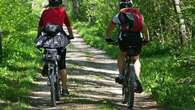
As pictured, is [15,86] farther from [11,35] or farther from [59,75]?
[11,35]

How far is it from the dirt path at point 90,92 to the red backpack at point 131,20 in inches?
63.1

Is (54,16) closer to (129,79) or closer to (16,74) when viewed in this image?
(129,79)

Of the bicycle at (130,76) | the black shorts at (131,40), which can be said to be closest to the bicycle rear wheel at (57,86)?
the bicycle at (130,76)

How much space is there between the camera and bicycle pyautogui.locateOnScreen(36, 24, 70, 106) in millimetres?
10695

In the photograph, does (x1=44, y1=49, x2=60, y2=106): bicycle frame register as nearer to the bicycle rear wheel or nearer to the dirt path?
the bicycle rear wheel

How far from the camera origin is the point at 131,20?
34.0 feet

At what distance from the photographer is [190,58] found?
14.0 metres

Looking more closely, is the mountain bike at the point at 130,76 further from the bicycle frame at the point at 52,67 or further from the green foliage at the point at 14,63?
the green foliage at the point at 14,63

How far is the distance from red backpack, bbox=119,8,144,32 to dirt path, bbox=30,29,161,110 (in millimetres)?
1603

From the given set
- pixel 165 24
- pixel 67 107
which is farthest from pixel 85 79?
pixel 165 24

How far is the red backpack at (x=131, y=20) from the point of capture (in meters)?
10.4

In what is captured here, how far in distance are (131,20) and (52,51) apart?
1673mm

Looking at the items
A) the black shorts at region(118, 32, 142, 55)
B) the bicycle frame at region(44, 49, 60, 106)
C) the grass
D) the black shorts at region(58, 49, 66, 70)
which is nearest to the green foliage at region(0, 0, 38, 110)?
the grass

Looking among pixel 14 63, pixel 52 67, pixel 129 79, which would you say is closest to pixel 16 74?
pixel 14 63
